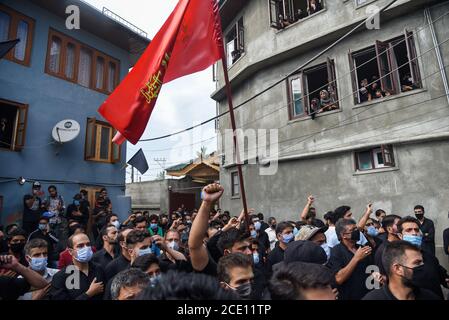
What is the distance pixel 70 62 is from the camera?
11.7 meters

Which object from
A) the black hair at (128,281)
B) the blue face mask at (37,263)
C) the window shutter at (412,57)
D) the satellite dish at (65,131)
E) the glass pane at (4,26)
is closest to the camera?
the black hair at (128,281)

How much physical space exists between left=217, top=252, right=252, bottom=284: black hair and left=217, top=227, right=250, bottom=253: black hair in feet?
2.35

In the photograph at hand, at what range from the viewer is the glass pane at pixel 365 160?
978 cm

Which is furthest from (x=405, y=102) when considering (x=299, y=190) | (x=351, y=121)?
(x=299, y=190)

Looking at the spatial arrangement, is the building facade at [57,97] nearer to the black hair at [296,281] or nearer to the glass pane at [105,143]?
the glass pane at [105,143]

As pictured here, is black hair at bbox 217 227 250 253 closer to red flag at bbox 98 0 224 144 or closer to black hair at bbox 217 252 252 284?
black hair at bbox 217 252 252 284

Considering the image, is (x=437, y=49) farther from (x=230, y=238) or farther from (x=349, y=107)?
(x=230, y=238)

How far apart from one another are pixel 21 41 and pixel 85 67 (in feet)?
7.71

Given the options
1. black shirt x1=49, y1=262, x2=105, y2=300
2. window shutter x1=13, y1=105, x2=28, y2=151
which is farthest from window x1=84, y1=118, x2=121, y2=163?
black shirt x1=49, y1=262, x2=105, y2=300

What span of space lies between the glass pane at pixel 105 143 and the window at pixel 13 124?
2906 millimetres

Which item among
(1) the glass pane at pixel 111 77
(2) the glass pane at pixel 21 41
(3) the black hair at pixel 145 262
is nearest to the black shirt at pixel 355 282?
(3) the black hair at pixel 145 262

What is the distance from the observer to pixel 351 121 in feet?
33.3

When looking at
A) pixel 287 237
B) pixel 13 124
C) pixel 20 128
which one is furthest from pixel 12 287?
pixel 13 124
